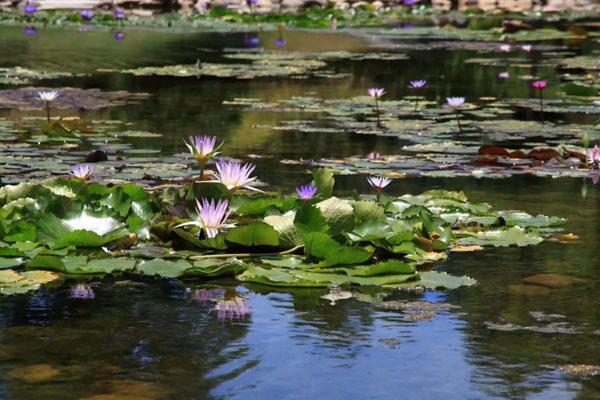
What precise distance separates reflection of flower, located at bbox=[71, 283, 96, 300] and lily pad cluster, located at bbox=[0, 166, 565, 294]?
0.08 m

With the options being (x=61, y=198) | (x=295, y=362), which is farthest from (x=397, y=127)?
(x=295, y=362)

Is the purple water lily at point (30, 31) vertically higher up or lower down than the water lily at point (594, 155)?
lower down

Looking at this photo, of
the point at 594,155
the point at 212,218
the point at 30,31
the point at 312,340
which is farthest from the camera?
the point at 30,31

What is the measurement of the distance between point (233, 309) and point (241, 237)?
0.47 metres

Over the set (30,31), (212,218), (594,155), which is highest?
(212,218)

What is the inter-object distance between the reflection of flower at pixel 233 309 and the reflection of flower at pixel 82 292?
298 mm

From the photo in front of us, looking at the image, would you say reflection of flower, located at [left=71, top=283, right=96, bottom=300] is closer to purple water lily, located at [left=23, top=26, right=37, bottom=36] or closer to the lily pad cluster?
the lily pad cluster

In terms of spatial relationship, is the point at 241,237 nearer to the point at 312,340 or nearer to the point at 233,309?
the point at 233,309

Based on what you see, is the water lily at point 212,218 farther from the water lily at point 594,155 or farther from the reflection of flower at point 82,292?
the water lily at point 594,155

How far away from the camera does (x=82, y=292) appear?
2.85 m

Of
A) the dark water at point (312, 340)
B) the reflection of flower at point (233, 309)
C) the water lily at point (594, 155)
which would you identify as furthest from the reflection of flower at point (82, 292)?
the water lily at point (594, 155)

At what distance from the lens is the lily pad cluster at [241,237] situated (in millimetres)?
2996

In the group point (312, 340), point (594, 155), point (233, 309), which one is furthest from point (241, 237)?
point (594, 155)

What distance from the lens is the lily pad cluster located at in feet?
9.83
